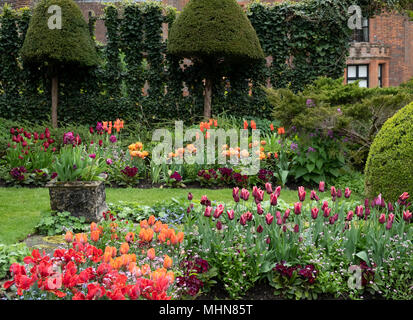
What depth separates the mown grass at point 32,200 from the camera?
4504mm

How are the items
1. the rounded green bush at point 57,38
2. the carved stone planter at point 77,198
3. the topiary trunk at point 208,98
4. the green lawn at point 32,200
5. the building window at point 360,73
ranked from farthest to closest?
the building window at point 360,73 < the topiary trunk at point 208,98 < the rounded green bush at point 57,38 < the carved stone planter at point 77,198 < the green lawn at point 32,200

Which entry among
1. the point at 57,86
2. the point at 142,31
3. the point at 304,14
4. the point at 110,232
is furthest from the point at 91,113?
the point at 110,232

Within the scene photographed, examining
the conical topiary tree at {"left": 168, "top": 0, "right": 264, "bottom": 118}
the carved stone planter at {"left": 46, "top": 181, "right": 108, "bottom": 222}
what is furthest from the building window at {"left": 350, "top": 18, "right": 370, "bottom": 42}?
the carved stone planter at {"left": 46, "top": 181, "right": 108, "bottom": 222}

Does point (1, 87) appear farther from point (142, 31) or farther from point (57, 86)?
point (142, 31)

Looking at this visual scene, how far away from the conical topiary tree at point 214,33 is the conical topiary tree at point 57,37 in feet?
7.48

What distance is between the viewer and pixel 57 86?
1144 centimetres

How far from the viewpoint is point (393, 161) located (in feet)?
14.3

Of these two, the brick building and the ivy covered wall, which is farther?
the brick building

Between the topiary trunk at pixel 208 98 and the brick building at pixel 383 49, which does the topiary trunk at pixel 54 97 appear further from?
the brick building at pixel 383 49

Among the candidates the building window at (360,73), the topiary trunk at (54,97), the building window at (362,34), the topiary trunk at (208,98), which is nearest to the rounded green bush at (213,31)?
the topiary trunk at (208,98)

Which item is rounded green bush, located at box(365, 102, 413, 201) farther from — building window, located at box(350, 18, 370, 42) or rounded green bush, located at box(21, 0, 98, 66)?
building window, located at box(350, 18, 370, 42)

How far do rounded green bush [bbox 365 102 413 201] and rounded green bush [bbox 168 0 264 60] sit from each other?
5.94 meters

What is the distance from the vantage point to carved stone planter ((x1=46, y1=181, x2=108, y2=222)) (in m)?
4.77

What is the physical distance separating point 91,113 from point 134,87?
133cm
